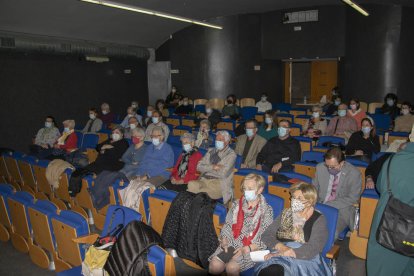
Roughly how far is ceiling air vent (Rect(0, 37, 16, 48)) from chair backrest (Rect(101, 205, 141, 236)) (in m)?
7.86

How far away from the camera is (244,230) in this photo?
11.7 feet

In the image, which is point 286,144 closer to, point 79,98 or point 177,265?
point 177,265

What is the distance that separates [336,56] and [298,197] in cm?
1099

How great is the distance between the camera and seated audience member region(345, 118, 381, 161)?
20.9 ft

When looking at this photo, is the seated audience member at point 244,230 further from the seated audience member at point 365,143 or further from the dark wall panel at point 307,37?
the dark wall panel at point 307,37

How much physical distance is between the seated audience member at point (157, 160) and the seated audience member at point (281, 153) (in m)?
1.48

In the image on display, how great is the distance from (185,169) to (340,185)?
7.36ft

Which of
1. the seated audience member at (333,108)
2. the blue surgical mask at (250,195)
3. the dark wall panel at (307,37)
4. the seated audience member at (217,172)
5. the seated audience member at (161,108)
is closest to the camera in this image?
the blue surgical mask at (250,195)

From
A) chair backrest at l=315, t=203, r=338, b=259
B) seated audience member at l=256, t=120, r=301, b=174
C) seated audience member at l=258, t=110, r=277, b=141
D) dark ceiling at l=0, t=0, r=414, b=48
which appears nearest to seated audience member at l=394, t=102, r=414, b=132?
seated audience member at l=258, t=110, r=277, b=141

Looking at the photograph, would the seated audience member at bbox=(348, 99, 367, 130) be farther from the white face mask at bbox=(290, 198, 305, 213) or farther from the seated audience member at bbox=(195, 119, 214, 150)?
the white face mask at bbox=(290, 198, 305, 213)

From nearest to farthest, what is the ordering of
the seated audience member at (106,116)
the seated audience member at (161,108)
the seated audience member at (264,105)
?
the seated audience member at (106,116) < the seated audience member at (161,108) < the seated audience member at (264,105)

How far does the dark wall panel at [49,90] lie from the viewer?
10.5m

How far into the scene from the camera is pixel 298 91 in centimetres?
1645

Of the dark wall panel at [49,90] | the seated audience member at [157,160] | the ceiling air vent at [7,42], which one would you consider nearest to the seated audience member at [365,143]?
the seated audience member at [157,160]
